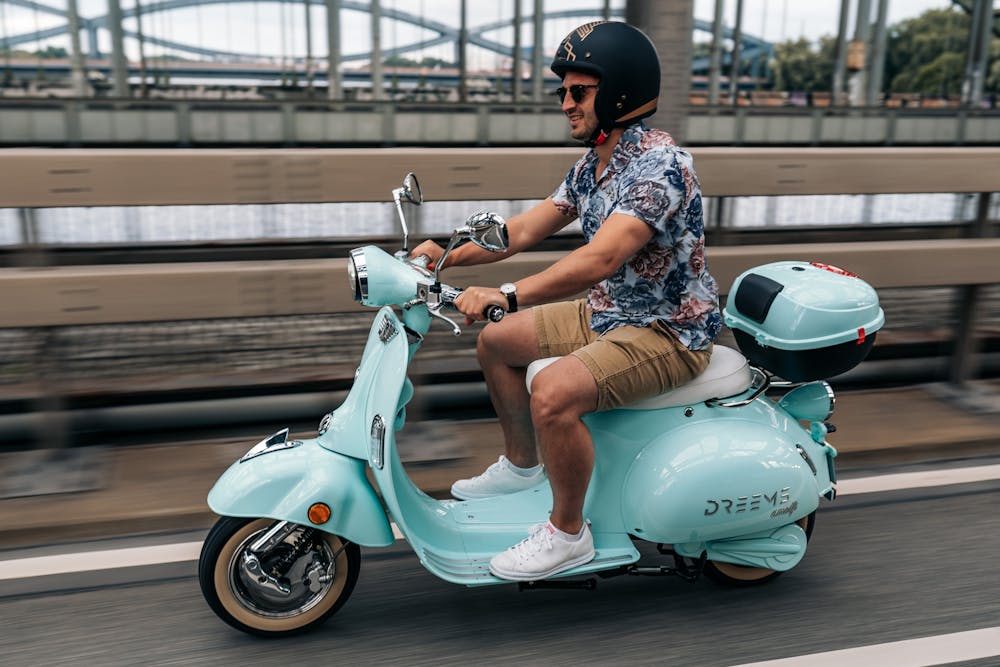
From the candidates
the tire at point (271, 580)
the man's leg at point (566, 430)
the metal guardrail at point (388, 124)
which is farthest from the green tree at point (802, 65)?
the tire at point (271, 580)

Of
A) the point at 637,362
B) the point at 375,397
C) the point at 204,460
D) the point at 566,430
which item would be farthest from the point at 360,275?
the point at 204,460

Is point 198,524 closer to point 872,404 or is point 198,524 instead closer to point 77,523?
point 77,523

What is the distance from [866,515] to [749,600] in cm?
87

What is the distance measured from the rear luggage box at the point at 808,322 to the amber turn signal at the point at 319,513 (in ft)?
4.56

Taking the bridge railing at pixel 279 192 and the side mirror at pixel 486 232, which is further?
the bridge railing at pixel 279 192

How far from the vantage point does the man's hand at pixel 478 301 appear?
2.56 metres

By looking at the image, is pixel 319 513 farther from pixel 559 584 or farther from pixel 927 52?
pixel 927 52

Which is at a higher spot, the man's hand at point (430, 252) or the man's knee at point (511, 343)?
the man's hand at point (430, 252)

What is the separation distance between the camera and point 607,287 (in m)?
3.08

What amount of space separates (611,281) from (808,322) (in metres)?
0.61

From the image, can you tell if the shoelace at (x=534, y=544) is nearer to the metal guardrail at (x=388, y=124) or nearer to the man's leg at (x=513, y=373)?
the man's leg at (x=513, y=373)

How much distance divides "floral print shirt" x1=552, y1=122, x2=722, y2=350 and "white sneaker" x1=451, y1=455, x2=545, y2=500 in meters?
0.56

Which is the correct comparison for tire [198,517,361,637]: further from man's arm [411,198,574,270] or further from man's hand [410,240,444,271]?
man's arm [411,198,574,270]

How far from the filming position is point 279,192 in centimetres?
361
